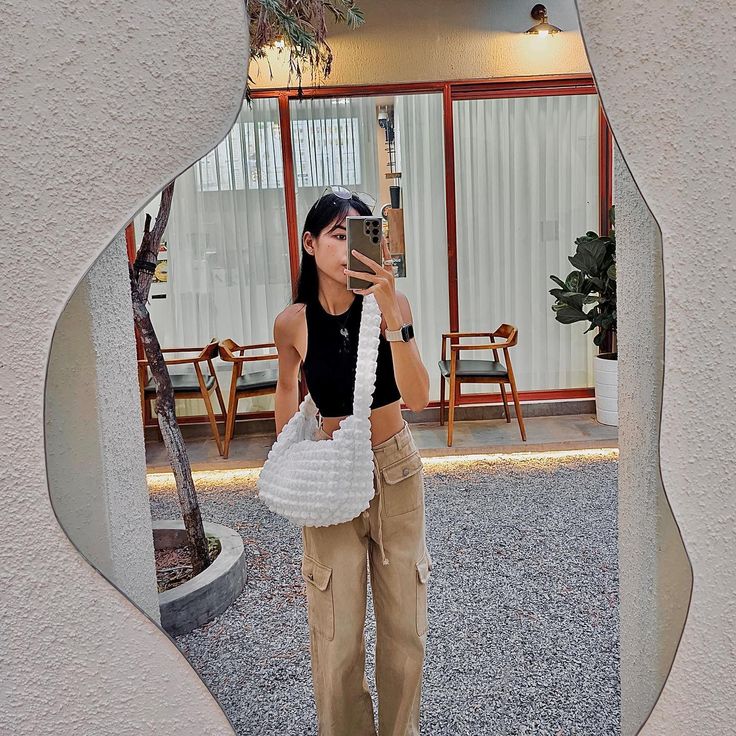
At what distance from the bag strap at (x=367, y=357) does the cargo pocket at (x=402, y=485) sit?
0.40 feet

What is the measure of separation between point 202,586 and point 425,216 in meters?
3.27

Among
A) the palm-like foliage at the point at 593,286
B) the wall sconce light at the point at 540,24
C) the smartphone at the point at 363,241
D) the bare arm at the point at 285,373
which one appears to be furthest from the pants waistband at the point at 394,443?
the wall sconce light at the point at 540,24

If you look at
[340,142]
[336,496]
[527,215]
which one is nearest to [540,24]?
[527,215]

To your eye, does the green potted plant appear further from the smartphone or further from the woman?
the smartphone

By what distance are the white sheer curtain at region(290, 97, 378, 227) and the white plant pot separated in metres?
1.66

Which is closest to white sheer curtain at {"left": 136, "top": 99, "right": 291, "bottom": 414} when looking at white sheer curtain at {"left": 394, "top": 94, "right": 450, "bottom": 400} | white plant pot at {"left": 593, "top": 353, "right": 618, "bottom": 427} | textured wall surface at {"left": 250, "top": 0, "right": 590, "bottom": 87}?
white sheer curtain at {"left": 394, "top": 94, "right": 450, "bottom": 400}

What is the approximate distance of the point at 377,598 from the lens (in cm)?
113

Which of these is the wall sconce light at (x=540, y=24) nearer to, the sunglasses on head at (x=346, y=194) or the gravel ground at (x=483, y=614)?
the gravel ground at (x=483, y=614)

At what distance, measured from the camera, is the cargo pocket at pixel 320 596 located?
41.9 inches

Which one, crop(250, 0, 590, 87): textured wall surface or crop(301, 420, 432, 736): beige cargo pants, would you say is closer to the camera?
crop(301, 420, 432, 736): beige cargo pants

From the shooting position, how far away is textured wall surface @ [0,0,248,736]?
2.33 feet

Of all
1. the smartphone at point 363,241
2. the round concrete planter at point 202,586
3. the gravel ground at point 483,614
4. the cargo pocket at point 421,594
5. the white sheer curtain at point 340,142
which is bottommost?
the gravel ground at point 483,614

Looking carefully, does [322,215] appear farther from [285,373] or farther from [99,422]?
[99,422]

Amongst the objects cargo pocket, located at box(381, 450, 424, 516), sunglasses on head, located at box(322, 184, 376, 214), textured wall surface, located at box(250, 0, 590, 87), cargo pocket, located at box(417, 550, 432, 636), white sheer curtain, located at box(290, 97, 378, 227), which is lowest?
cargo pocket, located at box(417, 550, 432, 636)
